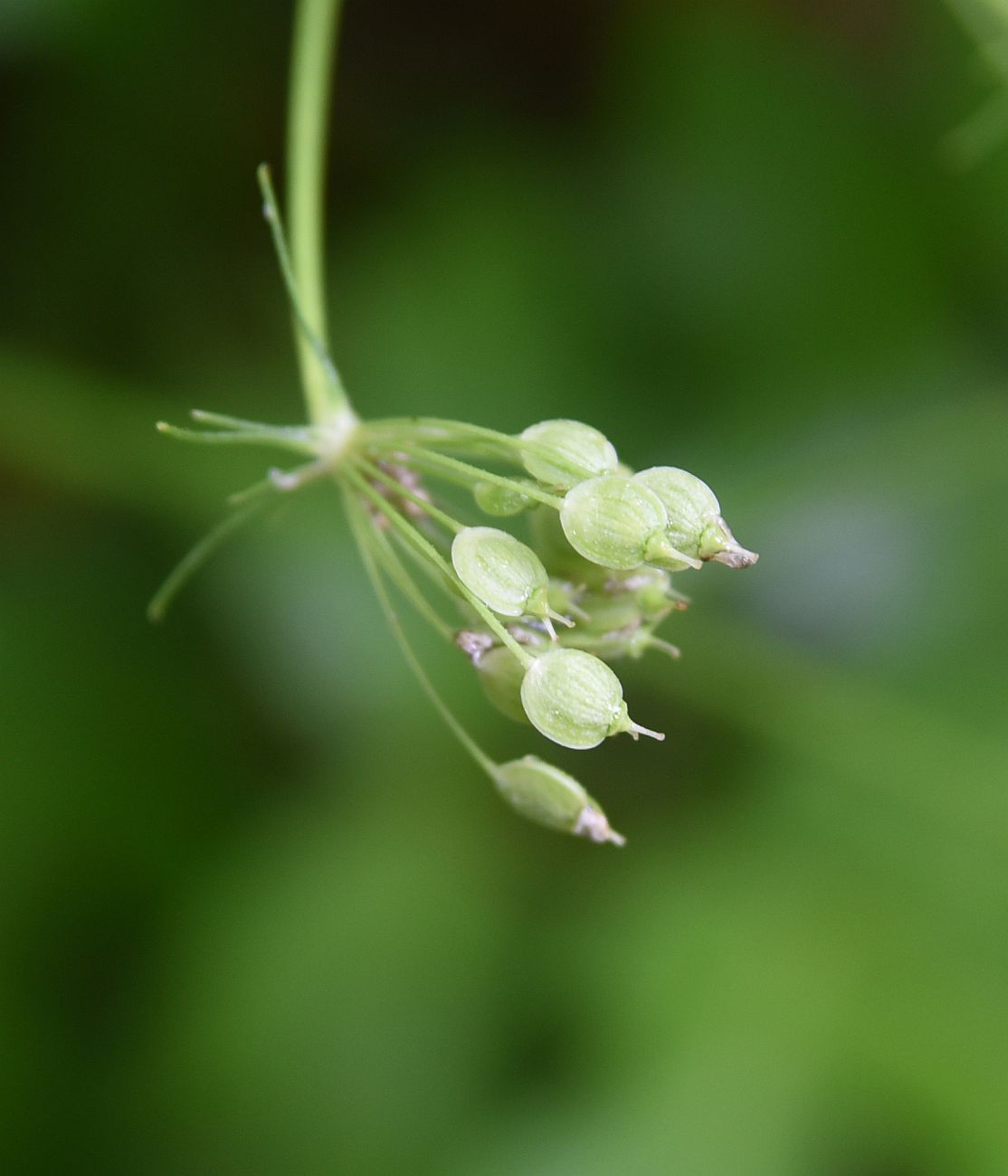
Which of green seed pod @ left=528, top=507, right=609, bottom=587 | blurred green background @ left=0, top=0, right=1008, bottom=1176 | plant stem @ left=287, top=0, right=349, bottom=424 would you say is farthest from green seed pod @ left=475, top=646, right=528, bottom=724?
blurred green background @ left=0, top=0, right=1008, bottom=1176

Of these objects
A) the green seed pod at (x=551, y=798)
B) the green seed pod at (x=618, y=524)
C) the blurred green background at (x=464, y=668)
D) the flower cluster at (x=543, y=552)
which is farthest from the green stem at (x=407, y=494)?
the blurred green background at (x=464, y=668)

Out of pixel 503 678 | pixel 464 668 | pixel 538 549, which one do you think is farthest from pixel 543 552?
pixel 464 668

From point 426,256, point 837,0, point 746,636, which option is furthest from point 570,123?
point 746,636

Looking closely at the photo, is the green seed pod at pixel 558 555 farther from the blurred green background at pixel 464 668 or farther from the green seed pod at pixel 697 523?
the blurred green background at pixel 464 668

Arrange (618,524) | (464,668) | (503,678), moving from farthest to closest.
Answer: (464,668), (503,678), (618,524)

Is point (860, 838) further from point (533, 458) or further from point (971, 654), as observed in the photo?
point (533, 458)

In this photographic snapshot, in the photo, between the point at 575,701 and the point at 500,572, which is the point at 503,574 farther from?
the point at 575,701
